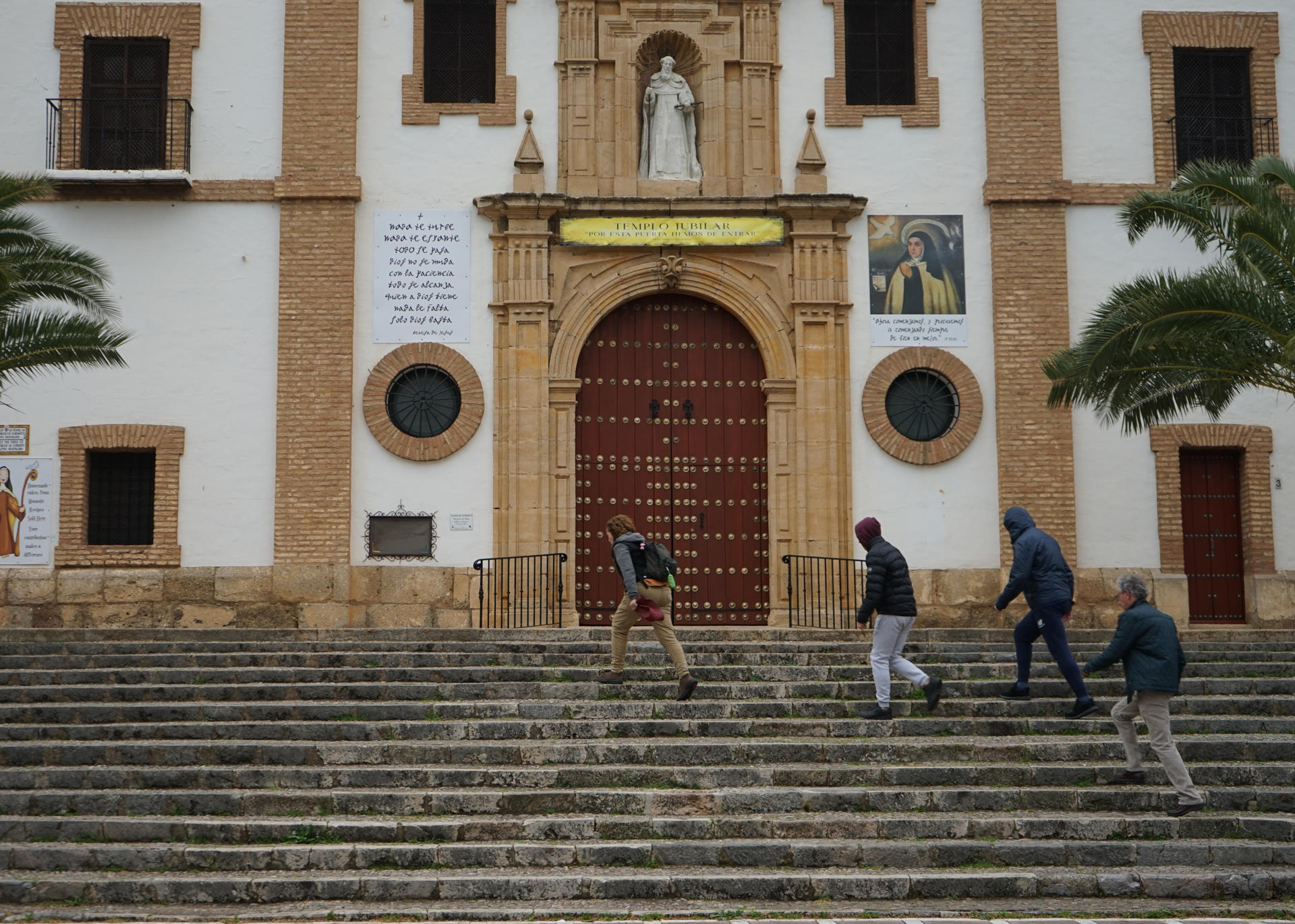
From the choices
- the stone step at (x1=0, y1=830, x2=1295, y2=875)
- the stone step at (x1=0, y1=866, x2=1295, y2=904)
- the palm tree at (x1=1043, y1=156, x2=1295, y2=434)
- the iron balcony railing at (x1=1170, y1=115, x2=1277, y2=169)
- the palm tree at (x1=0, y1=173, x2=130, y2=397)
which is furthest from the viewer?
the iron balcony railing at (x1=1170, y1=115, x2=1277, y2=169)

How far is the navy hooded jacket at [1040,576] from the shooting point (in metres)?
10.7

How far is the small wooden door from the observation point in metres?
15.8

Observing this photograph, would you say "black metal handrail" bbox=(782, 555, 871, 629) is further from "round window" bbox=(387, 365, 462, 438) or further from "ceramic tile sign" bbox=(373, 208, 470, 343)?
"ceramic tile sign" bbox=(373, 208, 470, 343)

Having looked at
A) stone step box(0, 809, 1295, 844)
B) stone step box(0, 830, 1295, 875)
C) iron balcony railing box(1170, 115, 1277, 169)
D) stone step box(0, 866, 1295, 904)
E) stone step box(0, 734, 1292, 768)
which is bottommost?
stone step box(0, 866, 1295, 904)

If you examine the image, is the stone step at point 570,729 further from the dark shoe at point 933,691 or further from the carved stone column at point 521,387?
the carved stone column at point 521,387

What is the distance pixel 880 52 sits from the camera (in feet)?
54.3

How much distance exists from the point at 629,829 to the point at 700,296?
8720 millimetres

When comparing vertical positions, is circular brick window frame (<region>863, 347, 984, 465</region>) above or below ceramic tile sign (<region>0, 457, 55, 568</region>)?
above

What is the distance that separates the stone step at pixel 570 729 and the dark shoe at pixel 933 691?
0.13 metres

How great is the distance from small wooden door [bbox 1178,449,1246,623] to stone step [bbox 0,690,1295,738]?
5.93 m

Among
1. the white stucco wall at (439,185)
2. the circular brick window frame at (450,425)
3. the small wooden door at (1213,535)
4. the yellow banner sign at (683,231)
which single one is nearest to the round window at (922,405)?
the yellow banner sign at (683,231)

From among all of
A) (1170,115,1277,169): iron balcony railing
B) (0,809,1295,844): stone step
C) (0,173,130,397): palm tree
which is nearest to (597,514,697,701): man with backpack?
(0,809,1295,844): stone step

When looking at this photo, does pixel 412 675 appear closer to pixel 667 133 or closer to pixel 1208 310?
pixel 1208 310

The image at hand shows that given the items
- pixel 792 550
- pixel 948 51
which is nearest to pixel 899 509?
pixel 792 550
